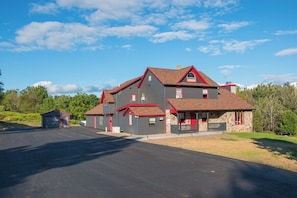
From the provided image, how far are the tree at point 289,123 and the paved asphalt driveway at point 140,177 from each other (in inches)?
1182

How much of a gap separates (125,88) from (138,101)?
103 inches

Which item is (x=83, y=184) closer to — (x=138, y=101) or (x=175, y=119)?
(x=175, y=119)

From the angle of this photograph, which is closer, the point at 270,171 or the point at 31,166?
the point at 270,171

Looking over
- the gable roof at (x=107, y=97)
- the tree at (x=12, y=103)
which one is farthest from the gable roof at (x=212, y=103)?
the tree at (x=12, y=103)

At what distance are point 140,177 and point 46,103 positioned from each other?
74745mm

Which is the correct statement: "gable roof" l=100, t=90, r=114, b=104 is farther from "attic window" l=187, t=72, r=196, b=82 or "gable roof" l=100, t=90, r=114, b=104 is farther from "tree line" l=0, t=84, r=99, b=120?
"tree line" l=0, t=84, r=99, b=120

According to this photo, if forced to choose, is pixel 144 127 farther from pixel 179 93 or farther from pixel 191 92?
pixel 191 92

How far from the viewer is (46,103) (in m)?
78.8

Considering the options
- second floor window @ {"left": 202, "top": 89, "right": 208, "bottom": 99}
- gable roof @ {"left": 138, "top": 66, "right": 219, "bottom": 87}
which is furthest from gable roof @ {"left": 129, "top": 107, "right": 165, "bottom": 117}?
second floor window @ {"left": 202, "top": 89, "right": 208, "bottom": 99}

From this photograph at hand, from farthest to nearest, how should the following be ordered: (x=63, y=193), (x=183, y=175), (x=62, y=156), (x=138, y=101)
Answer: (x=138, y=101)
(x=62, y=156)
(x=183, y=175)
(x=63, y=193)

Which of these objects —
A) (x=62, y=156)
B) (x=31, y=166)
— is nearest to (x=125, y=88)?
(x=62, y=156)

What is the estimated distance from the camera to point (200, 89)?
3319cm

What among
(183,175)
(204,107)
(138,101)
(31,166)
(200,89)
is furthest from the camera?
(138,101)

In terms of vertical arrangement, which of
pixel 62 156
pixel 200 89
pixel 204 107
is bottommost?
pixel 62 156
